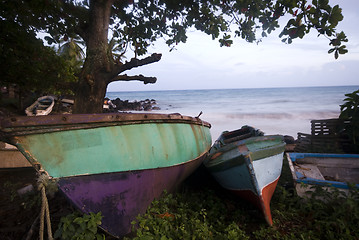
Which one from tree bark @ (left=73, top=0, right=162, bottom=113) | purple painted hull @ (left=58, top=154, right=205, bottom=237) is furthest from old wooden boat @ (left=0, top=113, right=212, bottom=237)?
tree bark @ (left=73, top=0, right=162, bottom=113)

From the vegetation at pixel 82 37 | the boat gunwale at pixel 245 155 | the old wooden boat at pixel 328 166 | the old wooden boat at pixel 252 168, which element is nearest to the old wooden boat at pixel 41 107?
the vegetation at pixel 82 37

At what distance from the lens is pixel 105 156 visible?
8.67 ft

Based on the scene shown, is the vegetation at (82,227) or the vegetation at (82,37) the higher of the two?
the vegetation at (82,37)

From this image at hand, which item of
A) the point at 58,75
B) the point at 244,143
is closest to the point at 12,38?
the point at 58,75

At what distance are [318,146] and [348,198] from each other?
4313mm

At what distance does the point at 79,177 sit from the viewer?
8.14ft

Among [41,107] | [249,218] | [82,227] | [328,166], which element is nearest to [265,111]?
[328,166]

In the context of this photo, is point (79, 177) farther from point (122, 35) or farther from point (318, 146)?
point (318, 146)

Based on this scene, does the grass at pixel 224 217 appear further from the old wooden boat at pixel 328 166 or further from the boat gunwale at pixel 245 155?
the old wooden boat at pixel 328 166

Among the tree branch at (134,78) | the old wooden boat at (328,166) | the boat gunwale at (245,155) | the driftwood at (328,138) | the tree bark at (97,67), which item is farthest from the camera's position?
the driftwood at (328,138)

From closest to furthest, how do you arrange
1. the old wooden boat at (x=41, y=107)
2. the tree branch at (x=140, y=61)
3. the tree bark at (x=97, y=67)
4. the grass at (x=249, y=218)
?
the grass at (x=249, y=218), the tree branch at (x=140, y=61), the tree bark at (x=97, y=67), the old wooden boat at (x=41, y=107)

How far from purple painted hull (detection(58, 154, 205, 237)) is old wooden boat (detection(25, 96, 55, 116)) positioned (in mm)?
12538

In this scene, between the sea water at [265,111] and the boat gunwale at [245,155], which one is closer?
the boat gunwale at [245,155]

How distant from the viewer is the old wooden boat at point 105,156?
226 centimetres
